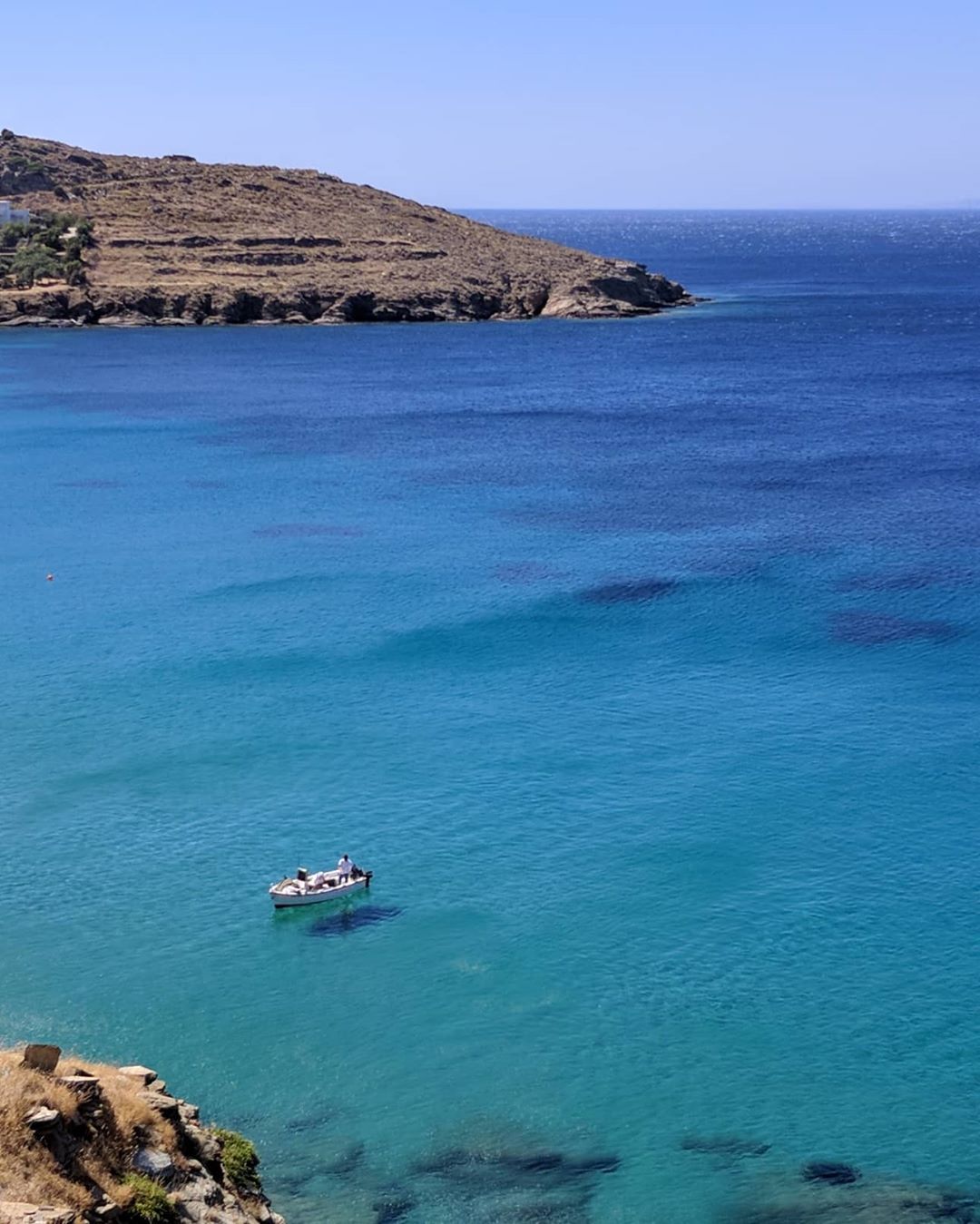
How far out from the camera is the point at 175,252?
17012cm

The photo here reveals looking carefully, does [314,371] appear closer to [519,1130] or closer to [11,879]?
[11,879]

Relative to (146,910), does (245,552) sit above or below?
above

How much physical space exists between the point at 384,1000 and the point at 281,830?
9167 mm

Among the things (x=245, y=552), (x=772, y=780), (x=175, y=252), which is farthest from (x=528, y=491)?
(x=175, y=252)

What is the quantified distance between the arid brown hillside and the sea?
72810 millimetres

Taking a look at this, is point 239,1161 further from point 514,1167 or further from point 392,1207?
point 514,1167

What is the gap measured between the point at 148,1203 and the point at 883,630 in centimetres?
4443

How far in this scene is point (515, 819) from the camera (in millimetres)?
43812

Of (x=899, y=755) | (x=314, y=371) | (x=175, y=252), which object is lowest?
(x=899, y=755)

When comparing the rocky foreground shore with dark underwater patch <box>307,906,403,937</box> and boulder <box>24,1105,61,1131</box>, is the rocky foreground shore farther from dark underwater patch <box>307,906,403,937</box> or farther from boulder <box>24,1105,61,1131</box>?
dark underwater patch <box>307,906,403,937</box>

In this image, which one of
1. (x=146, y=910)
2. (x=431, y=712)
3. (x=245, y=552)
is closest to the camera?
(x=146, y=910)

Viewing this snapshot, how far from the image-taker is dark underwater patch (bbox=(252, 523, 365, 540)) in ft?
252

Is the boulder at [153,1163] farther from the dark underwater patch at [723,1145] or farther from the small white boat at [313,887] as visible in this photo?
the small white boat at [313,887]

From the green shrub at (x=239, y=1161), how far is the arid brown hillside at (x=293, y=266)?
14224 centimetres
